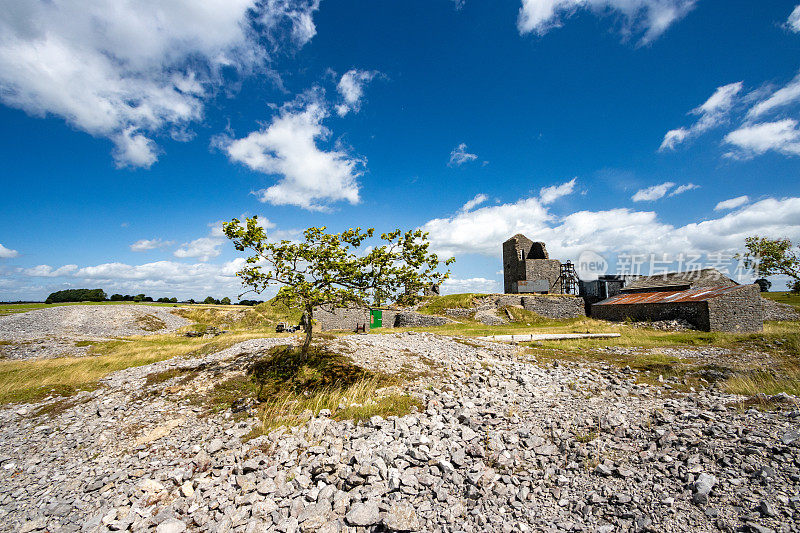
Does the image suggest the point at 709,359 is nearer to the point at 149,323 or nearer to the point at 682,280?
the point at 682,280

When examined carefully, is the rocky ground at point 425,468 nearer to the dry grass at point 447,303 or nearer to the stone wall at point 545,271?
the dry grass at point 447,303

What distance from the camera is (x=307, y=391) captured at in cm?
1106

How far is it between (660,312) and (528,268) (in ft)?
66.0

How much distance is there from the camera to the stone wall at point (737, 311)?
26.8 meters

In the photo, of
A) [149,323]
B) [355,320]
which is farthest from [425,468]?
[149,323]

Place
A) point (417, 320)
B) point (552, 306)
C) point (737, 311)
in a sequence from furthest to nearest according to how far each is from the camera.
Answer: point (552, 306), point (417, 320), point (737, 311)

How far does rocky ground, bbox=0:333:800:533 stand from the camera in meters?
5.17

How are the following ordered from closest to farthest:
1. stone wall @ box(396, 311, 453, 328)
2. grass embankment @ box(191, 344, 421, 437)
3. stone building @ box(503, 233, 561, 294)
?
grass embankment @ box(191, 344, 421, 437) < stone wall @ box(396, 311, 453, 328) < stone building @ box(503, 233, 561, 294)

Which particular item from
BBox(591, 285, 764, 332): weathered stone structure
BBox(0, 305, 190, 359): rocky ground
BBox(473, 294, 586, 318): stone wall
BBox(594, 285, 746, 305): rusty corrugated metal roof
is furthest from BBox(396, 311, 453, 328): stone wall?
BBox(0, 305, 190, 359): rocky ground

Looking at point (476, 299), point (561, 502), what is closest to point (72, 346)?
point (561, 502)

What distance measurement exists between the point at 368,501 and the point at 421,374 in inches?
303

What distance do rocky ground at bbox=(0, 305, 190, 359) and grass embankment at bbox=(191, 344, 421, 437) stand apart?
821 inches

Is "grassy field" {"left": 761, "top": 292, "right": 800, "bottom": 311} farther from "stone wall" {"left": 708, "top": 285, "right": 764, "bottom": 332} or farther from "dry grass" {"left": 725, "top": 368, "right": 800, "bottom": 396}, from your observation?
"dry grass" {"left": 725, "top": 368, "right": 800, "bottom": 396}

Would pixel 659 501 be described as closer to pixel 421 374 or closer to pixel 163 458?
pixel 421 374
